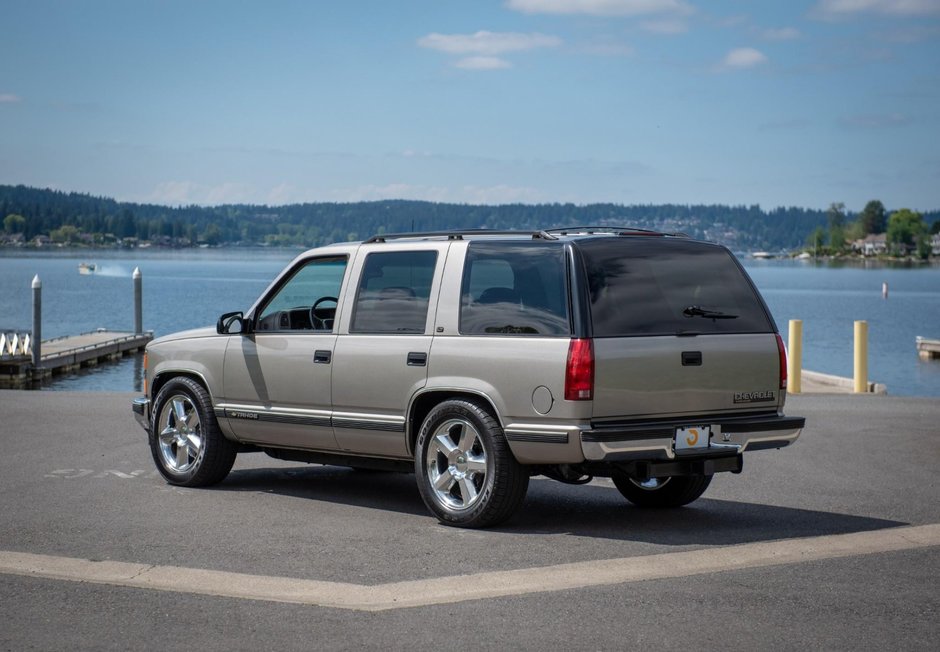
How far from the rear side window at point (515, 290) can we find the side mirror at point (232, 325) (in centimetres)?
222

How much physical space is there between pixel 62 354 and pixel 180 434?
36107 mm

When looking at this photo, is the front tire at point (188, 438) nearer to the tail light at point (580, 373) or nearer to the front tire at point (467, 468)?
the front tire at point (467, 468)

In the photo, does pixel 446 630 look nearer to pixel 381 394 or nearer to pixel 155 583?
pixel 155 583

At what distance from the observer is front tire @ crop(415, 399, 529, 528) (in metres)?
8.57

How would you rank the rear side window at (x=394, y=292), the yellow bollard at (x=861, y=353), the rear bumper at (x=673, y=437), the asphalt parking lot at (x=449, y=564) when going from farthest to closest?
1. the yellow bollard at (x=861, y=353)
2. the rear side window at (x=394, y=292)
3. the rear bumper at (x=673, y=437)
4. the asphalt parking lot at (x=449, y=564)

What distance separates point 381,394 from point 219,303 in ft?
318

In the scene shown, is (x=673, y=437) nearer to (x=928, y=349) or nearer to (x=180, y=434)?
(x=180, y=434)

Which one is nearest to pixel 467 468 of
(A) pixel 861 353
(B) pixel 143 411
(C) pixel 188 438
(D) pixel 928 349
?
(C) pixel 188 438

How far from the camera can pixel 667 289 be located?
877cm

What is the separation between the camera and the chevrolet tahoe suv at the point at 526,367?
8359 millimetres

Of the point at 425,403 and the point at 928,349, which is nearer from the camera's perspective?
the point at 425,403

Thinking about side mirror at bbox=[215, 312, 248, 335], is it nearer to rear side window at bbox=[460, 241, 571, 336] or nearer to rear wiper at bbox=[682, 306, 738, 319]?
rear side window at bbox=[460, 241, 571, 336]

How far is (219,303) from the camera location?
104500mm

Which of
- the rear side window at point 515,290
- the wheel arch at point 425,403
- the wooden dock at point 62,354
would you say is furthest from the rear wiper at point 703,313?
the wooden dock at point 62,354
